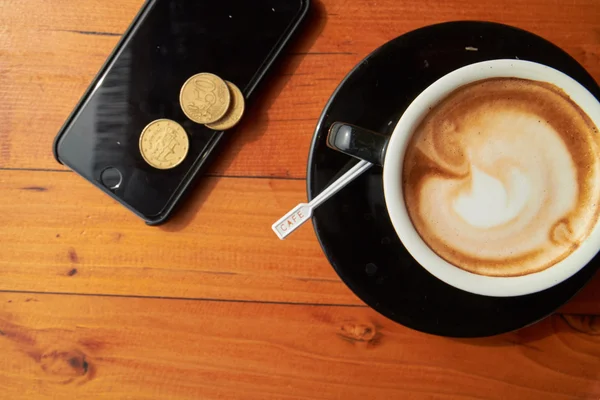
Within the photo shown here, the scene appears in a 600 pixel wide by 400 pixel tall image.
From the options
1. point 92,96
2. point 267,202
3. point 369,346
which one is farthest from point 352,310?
point 92,96

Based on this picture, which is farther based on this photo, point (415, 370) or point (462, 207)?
point (415, 370)

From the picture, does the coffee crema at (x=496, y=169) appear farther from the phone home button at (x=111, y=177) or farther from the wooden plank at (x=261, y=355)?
the phone home button at (x=111, y=177)

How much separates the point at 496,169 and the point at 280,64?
30 cm

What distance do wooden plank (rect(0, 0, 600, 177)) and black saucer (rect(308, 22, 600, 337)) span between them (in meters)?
0.09

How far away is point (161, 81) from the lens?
1.99 feet

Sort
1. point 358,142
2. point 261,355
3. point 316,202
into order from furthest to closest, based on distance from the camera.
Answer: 1. point 261,355
2. point 316,202
3. point 358,142

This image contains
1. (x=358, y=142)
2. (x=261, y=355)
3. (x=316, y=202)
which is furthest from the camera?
(x=261, y=355)

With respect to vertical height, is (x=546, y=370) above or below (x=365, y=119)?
below

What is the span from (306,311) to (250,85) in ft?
0.98

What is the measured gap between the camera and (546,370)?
632mm

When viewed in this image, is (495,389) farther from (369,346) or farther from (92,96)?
(92,96)

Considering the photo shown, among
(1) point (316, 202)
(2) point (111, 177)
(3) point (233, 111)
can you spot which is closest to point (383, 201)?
(1) point (316, 202)

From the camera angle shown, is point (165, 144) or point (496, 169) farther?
point (165, 144)

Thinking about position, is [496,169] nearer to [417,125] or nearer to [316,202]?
[417,125]
